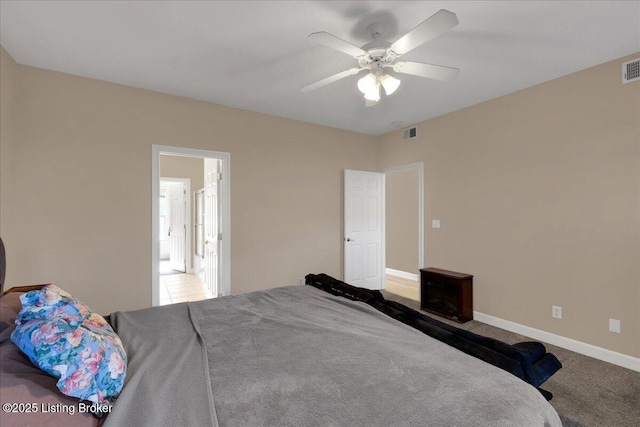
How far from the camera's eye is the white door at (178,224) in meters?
6.58

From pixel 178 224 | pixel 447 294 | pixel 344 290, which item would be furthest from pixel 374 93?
pixel 178 224

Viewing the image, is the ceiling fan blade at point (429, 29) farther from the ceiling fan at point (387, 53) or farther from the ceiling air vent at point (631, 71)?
the ceiling air vent at point (631, 71)

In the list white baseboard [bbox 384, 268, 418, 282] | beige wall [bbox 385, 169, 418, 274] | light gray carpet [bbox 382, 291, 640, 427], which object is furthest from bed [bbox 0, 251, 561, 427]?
beige wall [bbox 385, 169, 418, 274]

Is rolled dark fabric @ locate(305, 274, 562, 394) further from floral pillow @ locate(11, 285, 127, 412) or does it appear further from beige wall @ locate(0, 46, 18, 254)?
beige wall @ locate(0, 46, 18, 254)

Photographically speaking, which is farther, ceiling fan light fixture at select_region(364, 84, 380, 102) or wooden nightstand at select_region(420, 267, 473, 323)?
wooden nightstand at select_region(420, 267, 473, 323)

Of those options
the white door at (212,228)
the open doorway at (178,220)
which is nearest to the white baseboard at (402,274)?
the white door at (212,228)

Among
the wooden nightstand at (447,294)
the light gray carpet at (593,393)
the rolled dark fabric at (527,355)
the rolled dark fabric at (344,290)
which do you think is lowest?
the light gray carpet at (593,393)

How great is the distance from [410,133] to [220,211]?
3.12 metres

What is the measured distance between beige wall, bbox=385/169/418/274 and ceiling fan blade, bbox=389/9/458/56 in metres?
4.19

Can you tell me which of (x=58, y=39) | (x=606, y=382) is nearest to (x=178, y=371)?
(x=58, y=39)

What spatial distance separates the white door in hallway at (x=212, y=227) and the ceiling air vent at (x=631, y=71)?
4313 mm

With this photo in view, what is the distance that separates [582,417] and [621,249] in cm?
156

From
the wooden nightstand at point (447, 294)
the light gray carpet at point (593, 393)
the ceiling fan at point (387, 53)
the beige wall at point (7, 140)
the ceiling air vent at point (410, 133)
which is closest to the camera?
the ceiling fan at point (387, 53)

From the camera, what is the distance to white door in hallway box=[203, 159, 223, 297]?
3.93m
